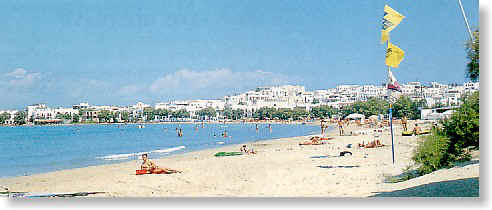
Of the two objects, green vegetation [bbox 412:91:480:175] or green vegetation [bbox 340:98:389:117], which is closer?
green vegetation [bbox 412:91:480:175]

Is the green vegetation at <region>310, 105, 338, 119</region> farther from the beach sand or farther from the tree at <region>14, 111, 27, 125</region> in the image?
the tree at <region>14, 111, 27, 125</region>

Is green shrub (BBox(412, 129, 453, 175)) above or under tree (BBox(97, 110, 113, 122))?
under

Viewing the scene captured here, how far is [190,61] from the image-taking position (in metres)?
7.52

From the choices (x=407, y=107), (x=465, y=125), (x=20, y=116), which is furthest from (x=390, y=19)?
(x=20, y=116)

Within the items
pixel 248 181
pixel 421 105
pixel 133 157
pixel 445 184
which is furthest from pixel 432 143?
pixel 133 157

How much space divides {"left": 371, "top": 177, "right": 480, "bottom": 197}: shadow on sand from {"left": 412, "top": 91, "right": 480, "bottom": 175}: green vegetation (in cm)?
73

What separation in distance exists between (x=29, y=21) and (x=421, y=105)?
692 centimetres

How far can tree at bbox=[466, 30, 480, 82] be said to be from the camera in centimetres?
547

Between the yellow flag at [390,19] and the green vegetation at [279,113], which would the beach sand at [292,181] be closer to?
the yellow flag at [390,19]

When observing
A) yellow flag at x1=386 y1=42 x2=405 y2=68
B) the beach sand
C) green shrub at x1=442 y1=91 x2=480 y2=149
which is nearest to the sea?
the beach sand

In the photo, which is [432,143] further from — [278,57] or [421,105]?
[421,105]

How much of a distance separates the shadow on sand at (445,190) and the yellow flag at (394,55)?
176 centimetres

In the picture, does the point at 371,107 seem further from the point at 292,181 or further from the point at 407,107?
the point at 292,181

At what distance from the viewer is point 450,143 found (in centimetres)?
611
